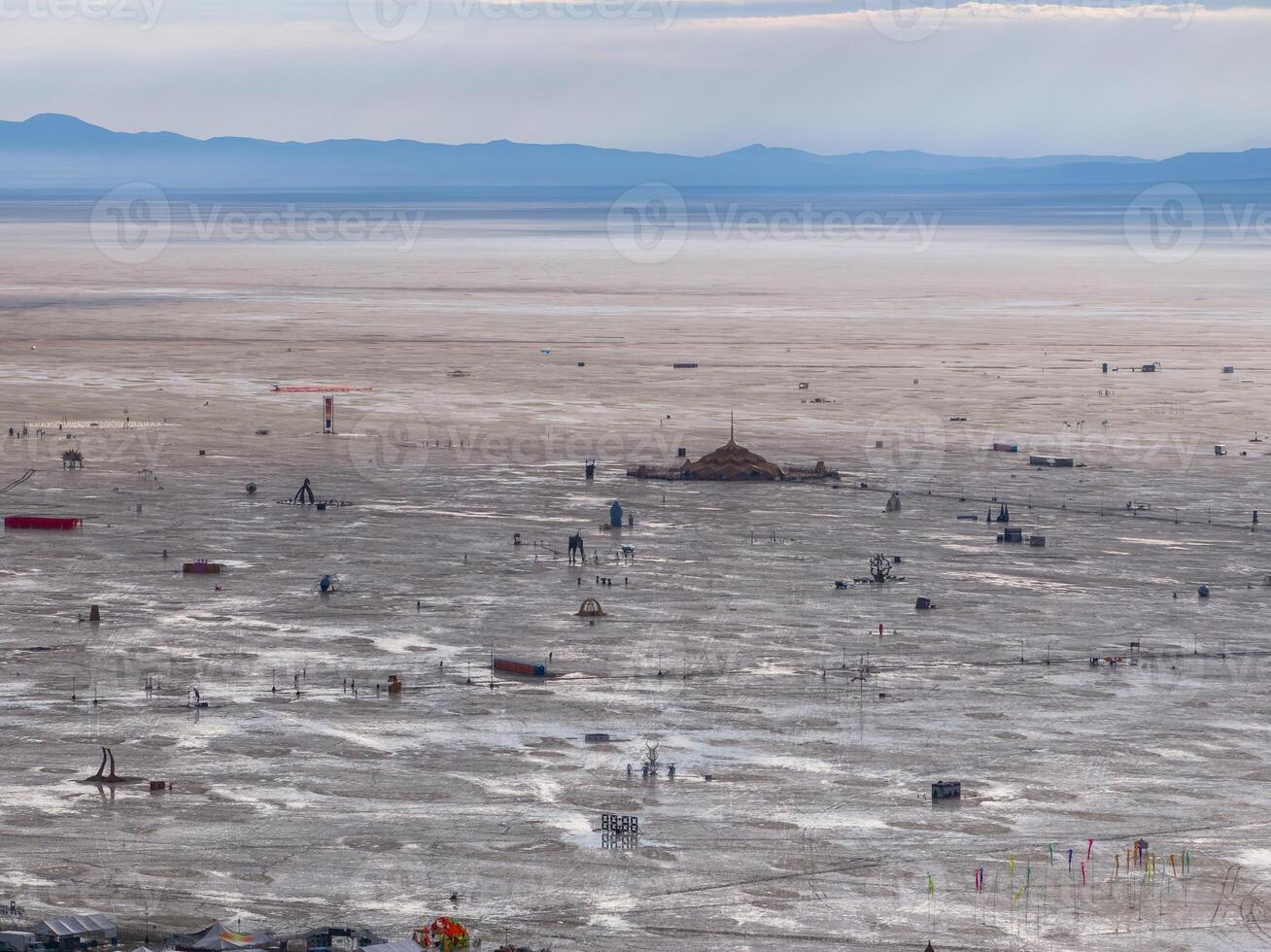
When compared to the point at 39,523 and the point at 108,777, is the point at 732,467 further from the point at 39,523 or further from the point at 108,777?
the point at 108,777

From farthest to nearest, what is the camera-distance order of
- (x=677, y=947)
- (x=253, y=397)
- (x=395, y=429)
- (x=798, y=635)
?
(x=253, y=397) < (x=395, y=429) < (x=798, y=635) < (x=677, y=947)

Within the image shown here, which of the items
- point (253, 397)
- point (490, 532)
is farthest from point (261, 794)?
point (253, 397)

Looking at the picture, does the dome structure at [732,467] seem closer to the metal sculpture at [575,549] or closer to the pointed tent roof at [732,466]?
the pointed tent roof at [732,466]

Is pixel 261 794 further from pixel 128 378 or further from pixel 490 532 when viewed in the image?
pixel 128 378

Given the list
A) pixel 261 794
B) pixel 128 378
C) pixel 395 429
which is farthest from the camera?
pixel 128 378

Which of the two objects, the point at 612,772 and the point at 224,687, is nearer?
the point at 612,772

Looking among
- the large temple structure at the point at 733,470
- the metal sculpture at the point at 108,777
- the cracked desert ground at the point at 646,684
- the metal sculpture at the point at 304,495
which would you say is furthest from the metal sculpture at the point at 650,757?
the large temple structure at the point at 733,470

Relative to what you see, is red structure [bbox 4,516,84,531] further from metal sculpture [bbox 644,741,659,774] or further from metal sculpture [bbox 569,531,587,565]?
metal sculpture [bbox 644,741,659,774]
